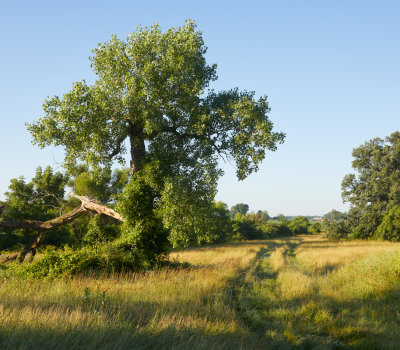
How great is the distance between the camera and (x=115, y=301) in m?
8.34

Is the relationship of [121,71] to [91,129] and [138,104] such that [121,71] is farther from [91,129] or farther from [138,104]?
[91,129]

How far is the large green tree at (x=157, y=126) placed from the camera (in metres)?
15.8

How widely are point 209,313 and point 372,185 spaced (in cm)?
4912

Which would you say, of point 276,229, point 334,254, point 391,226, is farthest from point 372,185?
point 276,229

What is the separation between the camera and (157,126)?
15.8m

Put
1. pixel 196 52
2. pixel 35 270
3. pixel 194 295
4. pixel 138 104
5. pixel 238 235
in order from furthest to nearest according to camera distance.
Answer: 1. pixel 238 235
2. pixel 196 52
3. pixel 138 104
4. pixel 35 270
5. pixel 194 295

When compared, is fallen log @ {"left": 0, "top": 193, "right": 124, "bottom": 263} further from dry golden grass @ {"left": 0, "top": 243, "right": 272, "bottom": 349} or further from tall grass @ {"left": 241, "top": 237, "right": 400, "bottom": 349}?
tall grass @ {"left": 241, "top": 237, "right": 400, "bottom": 349}

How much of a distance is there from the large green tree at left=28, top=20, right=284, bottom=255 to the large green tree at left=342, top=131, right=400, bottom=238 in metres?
40.1

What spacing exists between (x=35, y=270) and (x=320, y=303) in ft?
35.9

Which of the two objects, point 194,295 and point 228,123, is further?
point 228,123

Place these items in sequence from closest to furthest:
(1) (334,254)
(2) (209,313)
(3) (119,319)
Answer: (3) (119,319), (2) (209,313), (1) (334,254)

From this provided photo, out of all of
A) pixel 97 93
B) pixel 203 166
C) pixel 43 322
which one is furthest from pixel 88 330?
pixel 97 93

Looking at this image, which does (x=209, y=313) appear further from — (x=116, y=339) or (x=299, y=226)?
(x=299, y=226)

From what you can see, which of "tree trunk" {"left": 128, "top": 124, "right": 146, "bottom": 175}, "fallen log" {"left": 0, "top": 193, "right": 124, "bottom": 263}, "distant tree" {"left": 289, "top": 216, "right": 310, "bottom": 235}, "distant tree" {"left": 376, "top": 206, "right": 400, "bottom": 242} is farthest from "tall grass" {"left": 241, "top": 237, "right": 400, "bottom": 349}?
"distant tree" {"left": 289, "top": 216, "right": 310, "bottom": 235}
